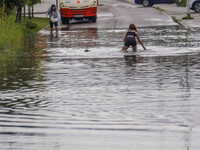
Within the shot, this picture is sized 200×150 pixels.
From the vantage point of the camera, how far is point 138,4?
216 feet

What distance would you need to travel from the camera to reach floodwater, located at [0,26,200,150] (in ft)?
26.6

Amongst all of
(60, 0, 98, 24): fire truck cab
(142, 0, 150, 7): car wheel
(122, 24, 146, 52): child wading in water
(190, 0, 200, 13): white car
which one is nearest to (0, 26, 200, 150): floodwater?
(122, 24, 146, 52): child wading in water

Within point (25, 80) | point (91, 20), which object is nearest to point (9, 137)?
point (25, 80)

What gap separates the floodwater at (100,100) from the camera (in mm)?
8097

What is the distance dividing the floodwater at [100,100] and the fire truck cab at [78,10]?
22.1m

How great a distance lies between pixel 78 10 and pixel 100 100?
110 feet

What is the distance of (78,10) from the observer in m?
44.7

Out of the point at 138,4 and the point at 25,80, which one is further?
the point at 138,4

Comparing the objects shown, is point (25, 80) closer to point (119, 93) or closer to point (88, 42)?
point (119, 93)

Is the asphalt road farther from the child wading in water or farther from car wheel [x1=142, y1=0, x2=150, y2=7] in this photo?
the child wading in water

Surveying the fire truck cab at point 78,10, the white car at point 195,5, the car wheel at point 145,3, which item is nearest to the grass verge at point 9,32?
the fire truck cab at point 78,10

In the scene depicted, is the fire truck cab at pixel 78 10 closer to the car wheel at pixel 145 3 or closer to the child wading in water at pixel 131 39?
the car wheel at pixel 145 3

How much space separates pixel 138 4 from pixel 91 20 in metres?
19.5

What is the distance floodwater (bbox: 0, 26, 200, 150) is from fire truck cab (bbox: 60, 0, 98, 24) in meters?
22.1
